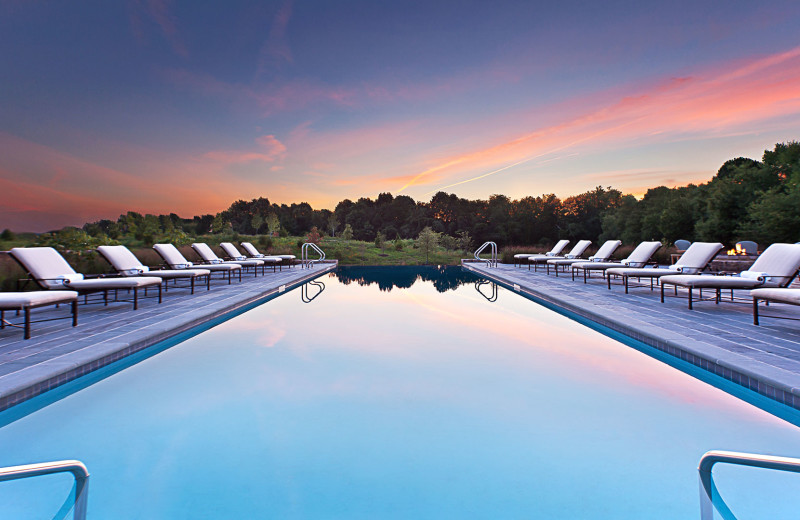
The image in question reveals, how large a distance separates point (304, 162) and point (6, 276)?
1168cm

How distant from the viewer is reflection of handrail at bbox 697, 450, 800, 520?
1.04 m

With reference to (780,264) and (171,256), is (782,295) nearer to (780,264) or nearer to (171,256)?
(780,264)

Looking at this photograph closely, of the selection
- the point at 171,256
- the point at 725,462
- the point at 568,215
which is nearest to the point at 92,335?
the point at 171,256

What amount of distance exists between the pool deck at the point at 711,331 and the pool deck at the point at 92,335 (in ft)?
14.3

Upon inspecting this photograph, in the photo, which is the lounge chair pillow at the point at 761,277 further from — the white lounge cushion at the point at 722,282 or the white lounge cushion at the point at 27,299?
the white lounge cushion at the point at 27,299

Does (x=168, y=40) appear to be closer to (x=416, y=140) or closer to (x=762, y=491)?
(x=416, y=140)

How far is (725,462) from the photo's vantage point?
110 cm

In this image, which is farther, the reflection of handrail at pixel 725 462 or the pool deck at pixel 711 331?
the pool deck at pixel 711 331

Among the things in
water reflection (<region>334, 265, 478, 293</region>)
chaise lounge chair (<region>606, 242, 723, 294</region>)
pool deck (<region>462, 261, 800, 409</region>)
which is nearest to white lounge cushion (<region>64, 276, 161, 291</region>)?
water reflection (<region>334, 265, 478, 293</region>)

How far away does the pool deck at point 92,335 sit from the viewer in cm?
265

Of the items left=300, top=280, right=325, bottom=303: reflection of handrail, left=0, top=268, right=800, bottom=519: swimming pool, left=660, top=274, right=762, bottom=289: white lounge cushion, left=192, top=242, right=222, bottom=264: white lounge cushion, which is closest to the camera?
left=0, top=268, right=800, bottom=519: swimming pool

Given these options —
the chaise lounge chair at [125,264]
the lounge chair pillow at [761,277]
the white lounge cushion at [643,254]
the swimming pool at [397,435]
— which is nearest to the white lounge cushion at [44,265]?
the chaise lounge chair at [125,264]

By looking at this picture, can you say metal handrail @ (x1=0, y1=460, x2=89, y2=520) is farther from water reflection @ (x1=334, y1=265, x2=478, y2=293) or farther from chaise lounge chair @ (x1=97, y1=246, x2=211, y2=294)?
water reflection @ (x1=334, y1=265, x2=478, y2=293)

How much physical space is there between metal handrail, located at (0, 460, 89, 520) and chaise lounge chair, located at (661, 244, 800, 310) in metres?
5.69
